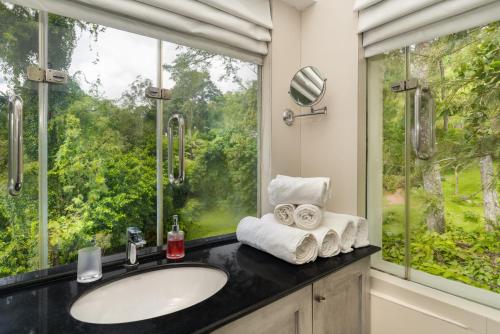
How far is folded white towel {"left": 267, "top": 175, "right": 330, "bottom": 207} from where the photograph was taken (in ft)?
4.16

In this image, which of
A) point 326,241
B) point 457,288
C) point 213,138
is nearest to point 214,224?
point 213,138

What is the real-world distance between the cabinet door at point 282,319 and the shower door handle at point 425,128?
848mm

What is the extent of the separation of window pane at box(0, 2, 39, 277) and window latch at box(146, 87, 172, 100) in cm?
42

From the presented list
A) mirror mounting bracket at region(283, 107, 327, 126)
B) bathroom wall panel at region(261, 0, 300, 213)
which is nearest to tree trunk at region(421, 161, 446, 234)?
mirror mounting bracket at region(283, 107, 327, 126)

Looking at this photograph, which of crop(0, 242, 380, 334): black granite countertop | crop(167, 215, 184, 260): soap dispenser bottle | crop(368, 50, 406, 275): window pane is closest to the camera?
crop(0, 242, 380, 334): black granite countertop

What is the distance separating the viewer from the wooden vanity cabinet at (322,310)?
0.87 m

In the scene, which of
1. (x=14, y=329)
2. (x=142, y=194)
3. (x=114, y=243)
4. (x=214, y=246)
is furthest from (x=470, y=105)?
(x=14, y=329)

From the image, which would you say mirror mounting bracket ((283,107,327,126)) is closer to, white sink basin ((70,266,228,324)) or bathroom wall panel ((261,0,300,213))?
bathroom wall panel ((261,0,300,213))

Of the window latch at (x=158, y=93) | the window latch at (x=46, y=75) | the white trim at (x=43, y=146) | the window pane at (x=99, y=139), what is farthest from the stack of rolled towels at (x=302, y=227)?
the window latch at (x=46, y=75)

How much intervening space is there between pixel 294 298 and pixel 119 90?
1112 mm

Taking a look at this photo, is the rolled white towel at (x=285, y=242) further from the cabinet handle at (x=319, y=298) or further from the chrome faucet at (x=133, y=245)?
the chrome faucet at (x=133, y=245)

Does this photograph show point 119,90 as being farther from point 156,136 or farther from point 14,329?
point 14,329

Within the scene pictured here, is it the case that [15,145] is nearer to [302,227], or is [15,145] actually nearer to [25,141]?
[25,141]

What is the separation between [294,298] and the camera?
38.4 inches
